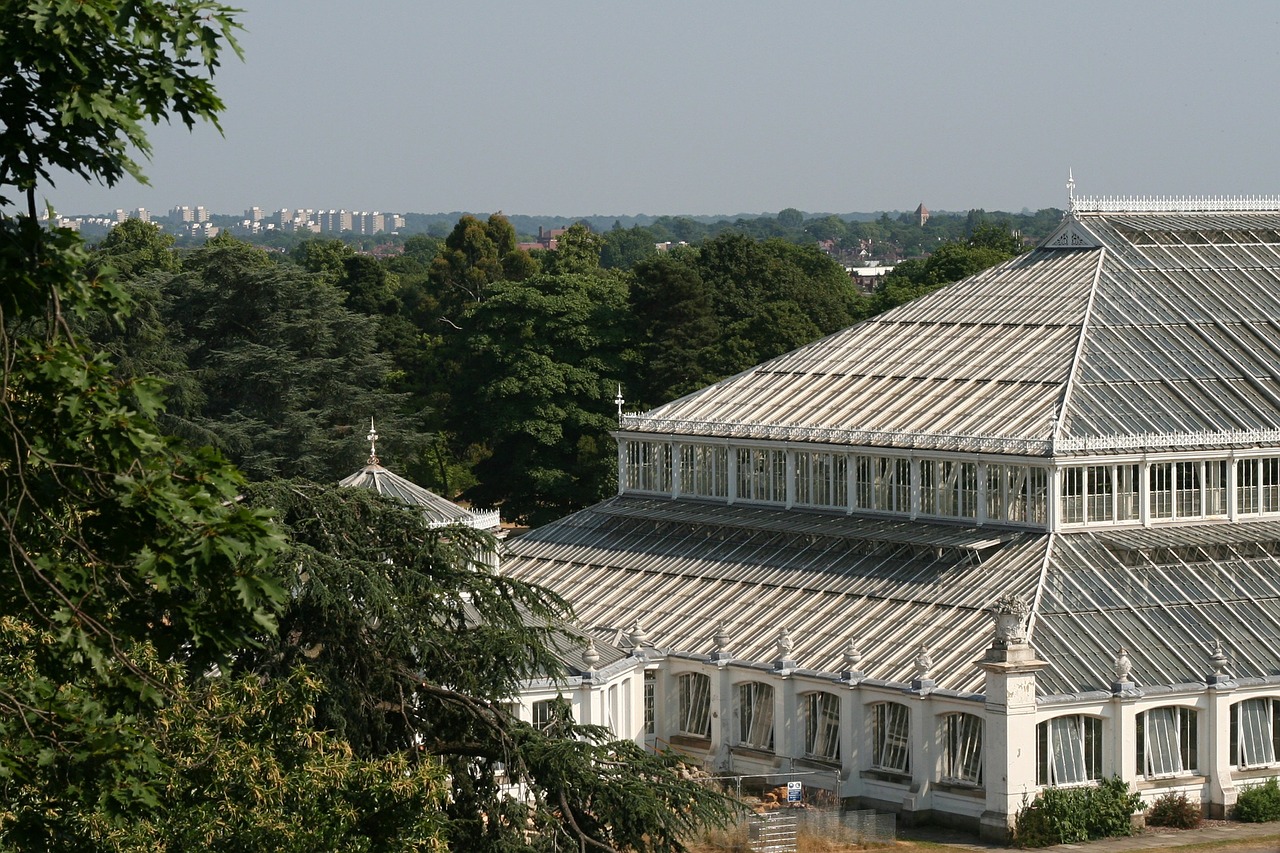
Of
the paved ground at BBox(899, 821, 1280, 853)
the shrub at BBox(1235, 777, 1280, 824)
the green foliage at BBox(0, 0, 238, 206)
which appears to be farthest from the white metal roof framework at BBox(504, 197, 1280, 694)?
the green foliage at BBox(0, 0, 238, 206)

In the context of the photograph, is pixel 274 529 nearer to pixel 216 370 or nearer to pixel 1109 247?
pixel 1109 247

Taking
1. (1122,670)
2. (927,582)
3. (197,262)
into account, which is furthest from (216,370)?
(1122,670)

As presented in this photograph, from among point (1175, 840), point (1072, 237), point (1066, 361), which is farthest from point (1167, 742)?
point (1072, 237)

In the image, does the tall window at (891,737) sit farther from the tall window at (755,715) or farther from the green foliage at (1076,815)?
the green foliage at (1076,815)

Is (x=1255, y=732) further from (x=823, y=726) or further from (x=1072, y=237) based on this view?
(x=1072, y=237)

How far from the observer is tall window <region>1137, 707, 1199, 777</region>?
62.2m

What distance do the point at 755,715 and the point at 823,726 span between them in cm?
275

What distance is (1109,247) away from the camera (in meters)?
84.3

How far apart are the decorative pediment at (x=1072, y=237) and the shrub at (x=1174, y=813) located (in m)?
27.3

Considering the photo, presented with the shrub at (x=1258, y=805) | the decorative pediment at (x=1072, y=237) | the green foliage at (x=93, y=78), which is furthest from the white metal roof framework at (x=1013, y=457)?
Result: the green foliage at (x=93, y=78)

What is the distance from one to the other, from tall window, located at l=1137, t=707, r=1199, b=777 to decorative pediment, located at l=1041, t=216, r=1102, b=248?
25.6 meters

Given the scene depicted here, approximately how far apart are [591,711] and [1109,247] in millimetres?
28220

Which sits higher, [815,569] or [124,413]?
[124,413]

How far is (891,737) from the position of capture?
209 ft
